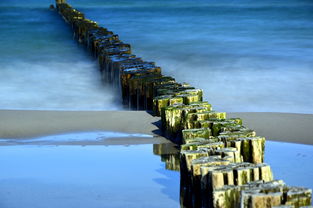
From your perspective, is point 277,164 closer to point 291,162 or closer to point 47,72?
point 291,162

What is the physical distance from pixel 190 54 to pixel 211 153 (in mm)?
10175

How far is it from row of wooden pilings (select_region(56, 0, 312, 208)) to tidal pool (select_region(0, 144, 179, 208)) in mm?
323

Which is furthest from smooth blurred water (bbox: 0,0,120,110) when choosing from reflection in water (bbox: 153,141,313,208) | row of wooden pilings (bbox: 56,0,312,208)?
reflection in water (bbox: 153,141,313,208)

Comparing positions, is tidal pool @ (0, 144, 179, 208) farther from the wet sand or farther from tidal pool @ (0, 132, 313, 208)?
the wet sand

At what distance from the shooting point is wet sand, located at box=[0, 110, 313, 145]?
19.4 ft

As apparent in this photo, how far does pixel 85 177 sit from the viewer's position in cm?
461

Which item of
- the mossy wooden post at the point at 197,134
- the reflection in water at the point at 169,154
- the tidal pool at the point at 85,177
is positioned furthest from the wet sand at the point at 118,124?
the mossy wooden post at the point at 197,134

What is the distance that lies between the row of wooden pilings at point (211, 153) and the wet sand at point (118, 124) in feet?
0.84

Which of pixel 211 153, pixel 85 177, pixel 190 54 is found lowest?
pixel 85 177

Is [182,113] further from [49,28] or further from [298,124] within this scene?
[49,28]

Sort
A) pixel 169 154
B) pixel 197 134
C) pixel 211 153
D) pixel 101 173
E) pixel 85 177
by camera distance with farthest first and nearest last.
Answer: pixel 169 154 → pixel 101 173 → pixel 85 177 → pixel 197 134 → pixel 211 153

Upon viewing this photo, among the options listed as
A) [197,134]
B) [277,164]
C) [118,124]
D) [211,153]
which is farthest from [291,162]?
[118,124]

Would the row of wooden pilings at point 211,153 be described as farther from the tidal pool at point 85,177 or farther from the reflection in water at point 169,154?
the tidal pool at point 85,177

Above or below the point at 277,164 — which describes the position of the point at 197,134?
above
